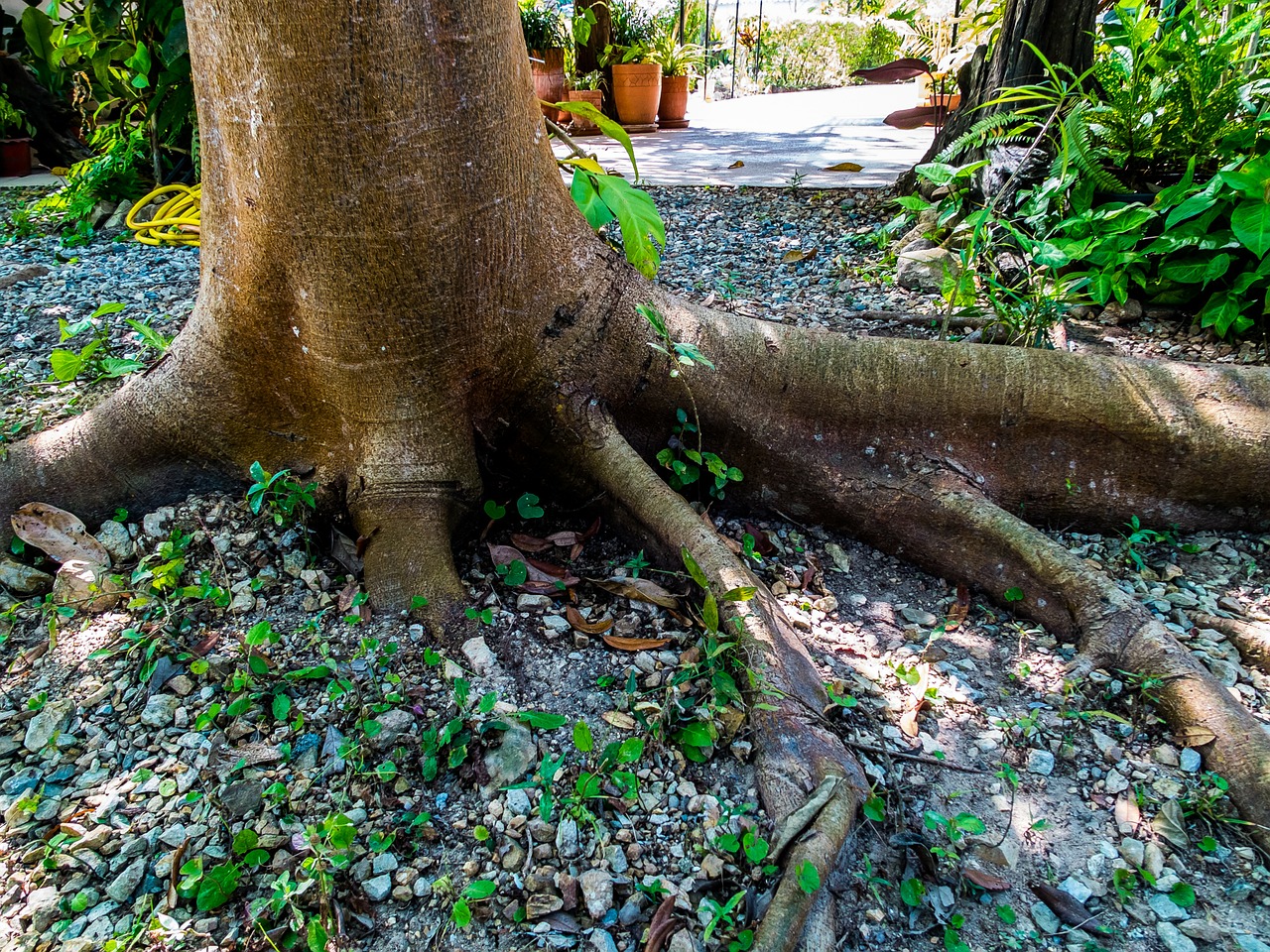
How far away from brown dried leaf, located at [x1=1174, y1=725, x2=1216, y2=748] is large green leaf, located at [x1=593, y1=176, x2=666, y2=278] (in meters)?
2.10

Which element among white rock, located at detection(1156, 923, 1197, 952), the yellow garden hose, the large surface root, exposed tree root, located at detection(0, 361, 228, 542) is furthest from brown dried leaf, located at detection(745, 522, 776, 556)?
the yellow garden hose

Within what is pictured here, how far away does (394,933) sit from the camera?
1.54 metres

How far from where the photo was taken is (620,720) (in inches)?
75.9

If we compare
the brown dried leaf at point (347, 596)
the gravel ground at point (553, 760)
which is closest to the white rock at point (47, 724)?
the gravel ground at point (553, 760)

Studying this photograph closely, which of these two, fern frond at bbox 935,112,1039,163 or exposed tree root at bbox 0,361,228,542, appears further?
fern frond at bbox 935,112,1039,163

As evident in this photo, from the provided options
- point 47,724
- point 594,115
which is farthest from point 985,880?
point 594,115

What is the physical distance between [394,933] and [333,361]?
1449mm

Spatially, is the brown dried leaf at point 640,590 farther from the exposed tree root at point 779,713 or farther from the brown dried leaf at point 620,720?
the brown dried leaf at point 620,720

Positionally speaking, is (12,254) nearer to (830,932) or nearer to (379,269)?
(379,269)

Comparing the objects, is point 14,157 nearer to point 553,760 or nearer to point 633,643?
point 633,643

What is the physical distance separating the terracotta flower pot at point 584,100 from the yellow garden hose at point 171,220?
509 centimetres

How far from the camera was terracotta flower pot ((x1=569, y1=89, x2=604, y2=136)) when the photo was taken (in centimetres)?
970

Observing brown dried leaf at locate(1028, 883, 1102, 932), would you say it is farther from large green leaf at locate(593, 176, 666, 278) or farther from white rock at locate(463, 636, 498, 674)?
large green leaf at locate(593, 176, 666, 278)

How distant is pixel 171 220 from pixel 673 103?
22.2ft
